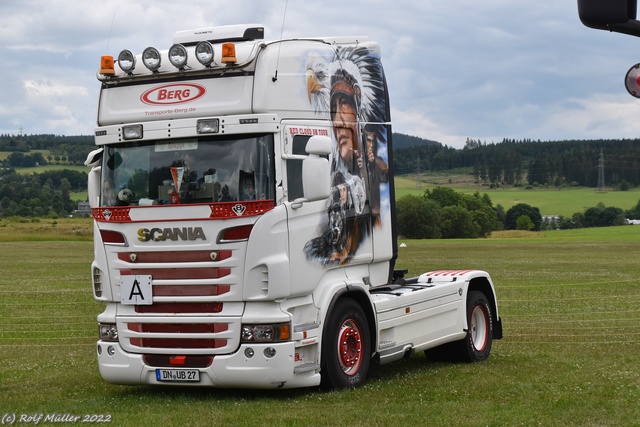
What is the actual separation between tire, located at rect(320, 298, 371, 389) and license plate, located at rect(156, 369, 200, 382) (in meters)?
1.37

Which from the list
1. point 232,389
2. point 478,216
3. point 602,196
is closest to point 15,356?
point 232,389

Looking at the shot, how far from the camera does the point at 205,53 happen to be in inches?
443

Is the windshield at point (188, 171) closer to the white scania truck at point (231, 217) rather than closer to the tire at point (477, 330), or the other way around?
the white scania truck at point (231, 217)

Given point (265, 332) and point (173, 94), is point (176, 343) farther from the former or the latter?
point (173, 94)

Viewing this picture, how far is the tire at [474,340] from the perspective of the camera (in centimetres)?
1445

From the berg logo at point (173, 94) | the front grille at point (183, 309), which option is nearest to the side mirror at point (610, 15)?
the front grille at point (183, 309)

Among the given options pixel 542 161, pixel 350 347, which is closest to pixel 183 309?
pixel 350 347

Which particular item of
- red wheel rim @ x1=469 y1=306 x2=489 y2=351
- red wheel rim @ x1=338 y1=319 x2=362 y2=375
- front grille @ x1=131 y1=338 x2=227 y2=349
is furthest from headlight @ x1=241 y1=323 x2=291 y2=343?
red wheel rim @ x1=469 y1=306 x2=489 y2=351

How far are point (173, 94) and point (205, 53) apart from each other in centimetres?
59

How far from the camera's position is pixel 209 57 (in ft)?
36.8

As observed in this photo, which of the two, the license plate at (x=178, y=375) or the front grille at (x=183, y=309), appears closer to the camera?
the front grille at (x=183, y=309)

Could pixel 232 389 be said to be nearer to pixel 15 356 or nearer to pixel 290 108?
A: pixel 290 108

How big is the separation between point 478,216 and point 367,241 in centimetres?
9594

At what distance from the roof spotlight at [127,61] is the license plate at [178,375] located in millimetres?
3324
